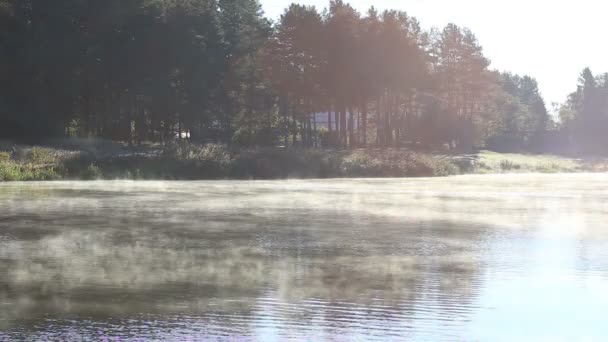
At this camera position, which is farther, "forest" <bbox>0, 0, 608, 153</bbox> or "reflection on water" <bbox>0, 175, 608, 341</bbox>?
"forest" <bbox>0, 0, 608, 153</bbox>

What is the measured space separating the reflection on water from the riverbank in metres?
16.5

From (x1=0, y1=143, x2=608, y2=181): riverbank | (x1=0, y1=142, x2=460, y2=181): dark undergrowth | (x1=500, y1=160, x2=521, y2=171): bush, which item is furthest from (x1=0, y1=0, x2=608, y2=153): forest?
(x1=0, y1=142, x2=460, y2=181): dark undergrowth

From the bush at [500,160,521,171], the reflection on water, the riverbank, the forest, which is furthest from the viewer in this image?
the bush at [500,160,521,171]

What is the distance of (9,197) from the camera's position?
24906mm

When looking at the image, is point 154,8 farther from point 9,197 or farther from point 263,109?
point 9,197

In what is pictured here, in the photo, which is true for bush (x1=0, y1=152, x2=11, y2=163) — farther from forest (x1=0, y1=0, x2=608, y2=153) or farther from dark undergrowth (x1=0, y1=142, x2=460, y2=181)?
forest (x1=0, y1=0, x2=608, y2=153)

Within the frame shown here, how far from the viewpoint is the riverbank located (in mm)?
38031

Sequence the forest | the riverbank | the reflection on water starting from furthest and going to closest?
the forest, the riverbank, the reflection on water

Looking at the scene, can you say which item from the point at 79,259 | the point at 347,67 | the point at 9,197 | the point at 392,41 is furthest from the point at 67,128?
the point at 79,259

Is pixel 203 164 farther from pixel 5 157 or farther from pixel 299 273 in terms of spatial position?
pixel 299 273

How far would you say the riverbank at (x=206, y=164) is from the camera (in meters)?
38.0

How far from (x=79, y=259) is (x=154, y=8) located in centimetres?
5312

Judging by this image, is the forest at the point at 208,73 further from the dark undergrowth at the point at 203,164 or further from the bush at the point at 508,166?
the dark undergrowth at the point at 203,164

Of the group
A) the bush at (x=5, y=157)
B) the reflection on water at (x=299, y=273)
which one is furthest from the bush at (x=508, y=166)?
the reflection on water at (x=299, y=273)
